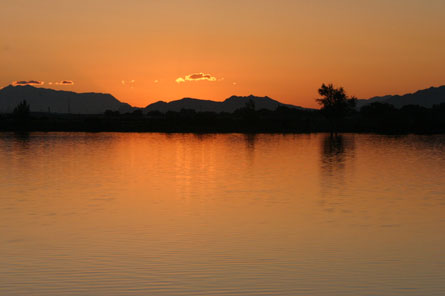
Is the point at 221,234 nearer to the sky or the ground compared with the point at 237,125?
nearer to the ground

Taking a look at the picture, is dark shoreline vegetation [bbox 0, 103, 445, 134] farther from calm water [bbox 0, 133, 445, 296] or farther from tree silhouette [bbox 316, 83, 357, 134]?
calm water [bbox 0, 133, 445, 296]

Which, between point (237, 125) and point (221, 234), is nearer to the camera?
point (221, 234)

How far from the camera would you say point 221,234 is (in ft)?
58.7

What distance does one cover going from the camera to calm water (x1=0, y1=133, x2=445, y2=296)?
493 inches

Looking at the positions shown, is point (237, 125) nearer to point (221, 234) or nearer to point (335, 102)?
point (335, 102)

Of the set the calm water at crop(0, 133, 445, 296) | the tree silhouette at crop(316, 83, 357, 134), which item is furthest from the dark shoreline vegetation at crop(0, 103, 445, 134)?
the calm water at crop(0, 133, 445, 296)

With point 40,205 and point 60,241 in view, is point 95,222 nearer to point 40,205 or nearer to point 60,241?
point 60,241

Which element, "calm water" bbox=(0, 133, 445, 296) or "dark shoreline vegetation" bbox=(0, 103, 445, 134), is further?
"dark shoreline vegetation" bbox=(0, 103, 445, 134)

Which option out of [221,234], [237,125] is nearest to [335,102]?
[237,125]

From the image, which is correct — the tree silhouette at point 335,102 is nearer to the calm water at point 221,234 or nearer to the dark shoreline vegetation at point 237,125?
the dark shoreline vegetation at point 237,125

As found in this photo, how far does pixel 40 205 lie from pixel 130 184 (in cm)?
840

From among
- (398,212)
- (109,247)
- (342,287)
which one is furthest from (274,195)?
(342,287)

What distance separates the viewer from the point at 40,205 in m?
23.9

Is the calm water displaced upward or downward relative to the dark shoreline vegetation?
downward
